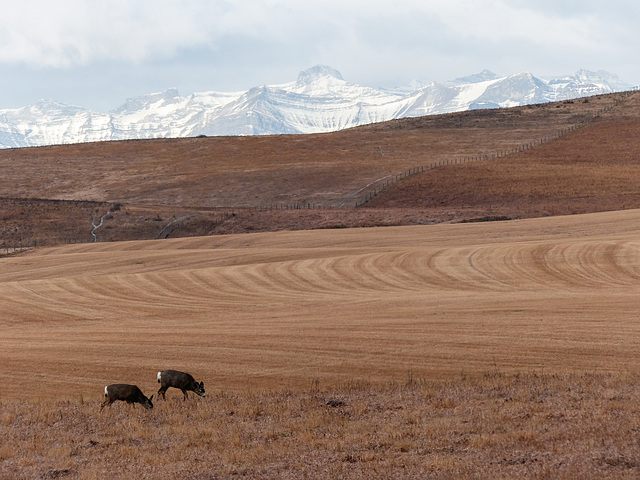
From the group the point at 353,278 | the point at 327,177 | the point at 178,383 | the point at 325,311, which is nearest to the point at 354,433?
the point at 178,383

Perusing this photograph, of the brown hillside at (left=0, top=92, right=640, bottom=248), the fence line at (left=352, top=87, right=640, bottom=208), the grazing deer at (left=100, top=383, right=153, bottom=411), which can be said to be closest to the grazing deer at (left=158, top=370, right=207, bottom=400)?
the grazing deer at (left=100, top=383, right=153, bottom=411)

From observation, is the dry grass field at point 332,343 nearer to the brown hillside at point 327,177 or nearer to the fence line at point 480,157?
the brown hillside at point 327,177

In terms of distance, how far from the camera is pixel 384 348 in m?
20.0

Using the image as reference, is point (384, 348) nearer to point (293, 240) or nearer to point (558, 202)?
point (293, 240)

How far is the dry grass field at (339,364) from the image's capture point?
10945 mm

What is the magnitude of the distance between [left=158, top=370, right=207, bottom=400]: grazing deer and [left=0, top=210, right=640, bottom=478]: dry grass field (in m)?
0.38

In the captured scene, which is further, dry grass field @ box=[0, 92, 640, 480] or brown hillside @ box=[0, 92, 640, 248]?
brown hillside @ box=[0, 92, 640, 248]

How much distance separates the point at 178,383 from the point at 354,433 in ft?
15.5

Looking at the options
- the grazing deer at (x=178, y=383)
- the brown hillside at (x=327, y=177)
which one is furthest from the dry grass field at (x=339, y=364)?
the brown hillside at (x=327, y=177)

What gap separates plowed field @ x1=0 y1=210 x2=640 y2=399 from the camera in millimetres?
18234

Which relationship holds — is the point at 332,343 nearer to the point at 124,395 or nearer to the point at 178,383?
the point at 178,383

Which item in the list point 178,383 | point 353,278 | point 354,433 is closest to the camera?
point 354,433

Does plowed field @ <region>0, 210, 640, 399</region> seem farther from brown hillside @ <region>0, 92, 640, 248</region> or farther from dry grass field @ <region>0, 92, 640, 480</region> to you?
brown hillside @ <region>0, 92, 640, 248</region>

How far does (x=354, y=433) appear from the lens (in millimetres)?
12078
